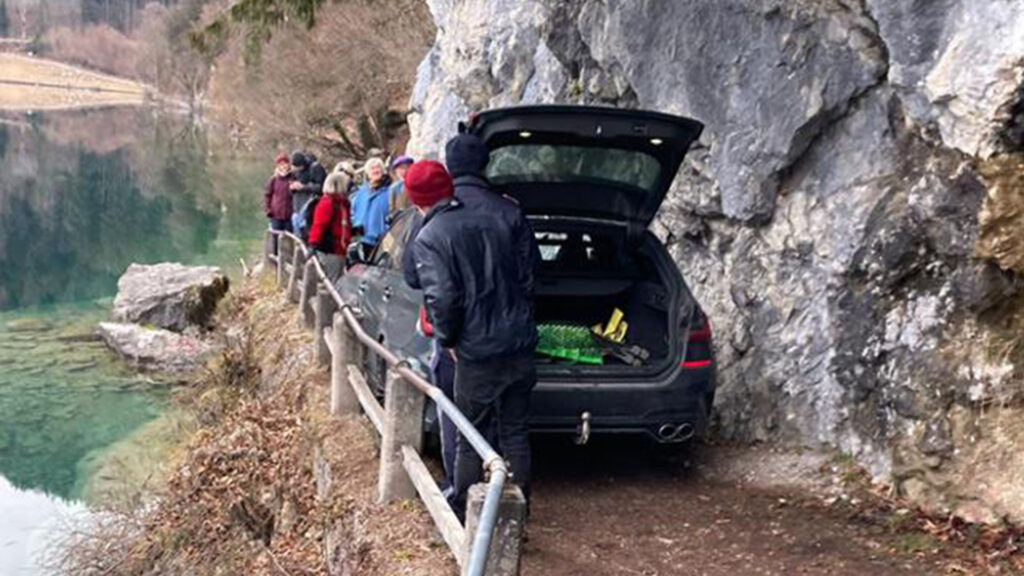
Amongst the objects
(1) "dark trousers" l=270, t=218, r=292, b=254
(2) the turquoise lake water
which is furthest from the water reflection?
(1) "dark trousers" l=270, t=218, r=292, b=254

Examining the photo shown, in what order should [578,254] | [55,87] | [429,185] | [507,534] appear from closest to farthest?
[507,534], [429,185], [578,254], [55,87]

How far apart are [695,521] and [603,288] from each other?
1.74m

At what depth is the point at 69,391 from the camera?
630 inches

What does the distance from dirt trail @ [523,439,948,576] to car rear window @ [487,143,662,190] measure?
1936 mm

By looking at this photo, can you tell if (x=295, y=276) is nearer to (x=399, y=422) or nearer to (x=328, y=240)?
(x=328, y=240)

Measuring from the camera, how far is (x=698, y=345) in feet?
20.4

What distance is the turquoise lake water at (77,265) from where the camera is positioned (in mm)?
13156

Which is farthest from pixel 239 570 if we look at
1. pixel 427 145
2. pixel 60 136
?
pixel 60 136

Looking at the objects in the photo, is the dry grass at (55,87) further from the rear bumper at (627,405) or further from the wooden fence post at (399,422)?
the rear bumper at (627,405)

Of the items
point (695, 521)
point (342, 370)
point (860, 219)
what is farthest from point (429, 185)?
point (342, 370)

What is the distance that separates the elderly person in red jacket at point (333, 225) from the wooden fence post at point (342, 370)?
3.13m

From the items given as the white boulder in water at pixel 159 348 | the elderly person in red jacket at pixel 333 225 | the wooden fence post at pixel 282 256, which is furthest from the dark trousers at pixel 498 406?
the white boulder in water at pixel 159 348

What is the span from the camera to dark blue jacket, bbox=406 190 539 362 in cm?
477

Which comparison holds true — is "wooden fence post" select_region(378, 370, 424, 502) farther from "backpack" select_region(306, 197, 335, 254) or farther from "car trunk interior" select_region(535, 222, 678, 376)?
"backpack" select_region(306, 197, 335, 254)
